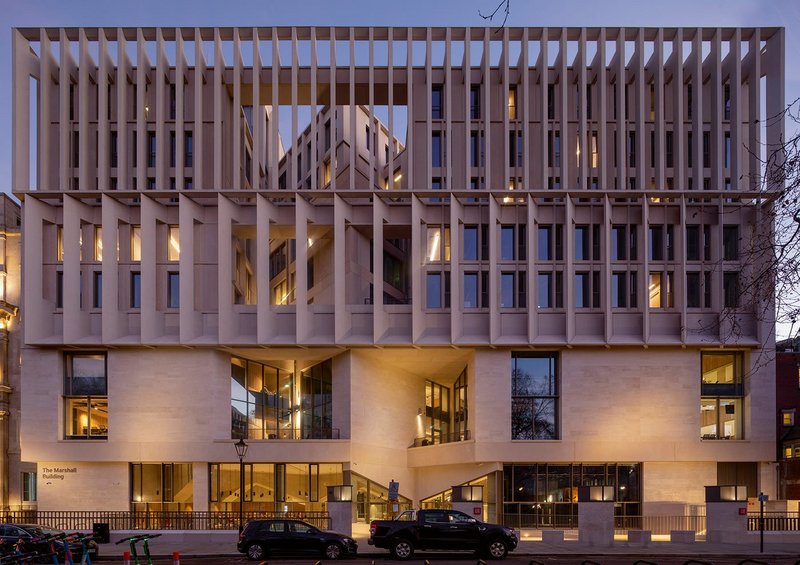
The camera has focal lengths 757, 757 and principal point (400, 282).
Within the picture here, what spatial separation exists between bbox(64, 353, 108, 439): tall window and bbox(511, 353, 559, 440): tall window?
21502 millimetres

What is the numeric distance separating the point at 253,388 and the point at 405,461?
31.6ft

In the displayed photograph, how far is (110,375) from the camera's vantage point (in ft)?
129

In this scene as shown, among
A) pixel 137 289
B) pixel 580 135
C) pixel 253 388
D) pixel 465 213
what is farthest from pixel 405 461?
pixel 580 135

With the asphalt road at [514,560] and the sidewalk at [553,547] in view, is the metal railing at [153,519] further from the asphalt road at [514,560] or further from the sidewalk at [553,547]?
the asphalt road at [514,560]

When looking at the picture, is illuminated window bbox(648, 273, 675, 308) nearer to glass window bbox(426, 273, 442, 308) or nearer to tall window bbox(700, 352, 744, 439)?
tall window bbox(700, 352, 744, 439)

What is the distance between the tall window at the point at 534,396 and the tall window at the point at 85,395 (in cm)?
2150

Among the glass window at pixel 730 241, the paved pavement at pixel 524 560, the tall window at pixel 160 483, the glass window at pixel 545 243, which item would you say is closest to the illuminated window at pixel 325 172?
the glass window at pixel 545 243

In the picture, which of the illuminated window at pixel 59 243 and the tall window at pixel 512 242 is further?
the illuminated window at pixel 59 243

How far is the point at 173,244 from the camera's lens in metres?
40.8

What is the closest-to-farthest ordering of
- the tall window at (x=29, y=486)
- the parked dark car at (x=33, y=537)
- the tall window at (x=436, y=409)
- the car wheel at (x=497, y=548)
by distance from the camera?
the car wheel at (x=497, y=548) < the parked dark car at (x=33, y=537) < the tall window at (x=436, y=409) < the tall window at (x=29, y=486)

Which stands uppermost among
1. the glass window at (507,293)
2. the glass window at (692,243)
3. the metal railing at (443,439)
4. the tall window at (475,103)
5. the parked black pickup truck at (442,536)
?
the tall window at (475,103)

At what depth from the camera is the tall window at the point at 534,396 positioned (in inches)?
1556

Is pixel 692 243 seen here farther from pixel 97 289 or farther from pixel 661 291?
pixel 97 289

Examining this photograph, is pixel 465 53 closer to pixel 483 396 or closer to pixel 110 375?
pixel 483 396
